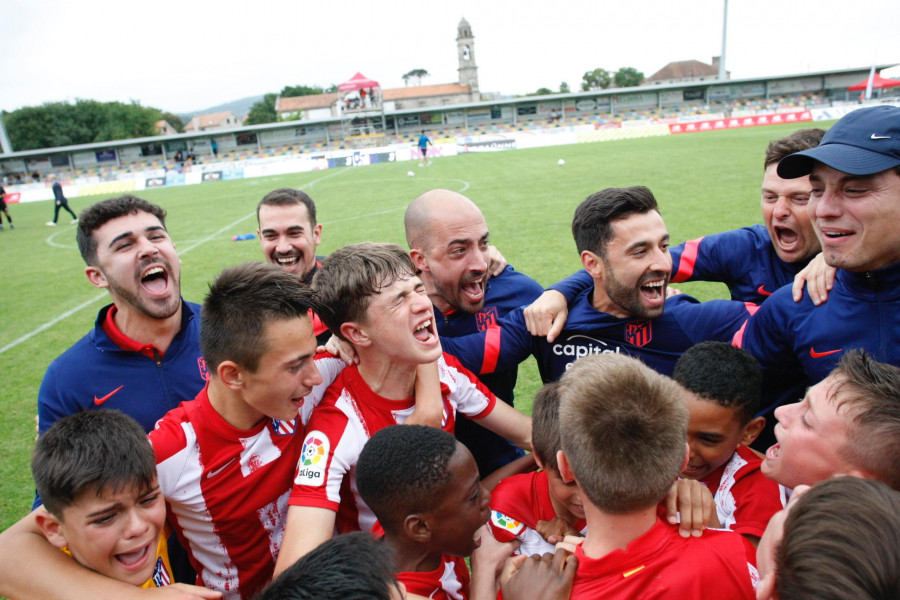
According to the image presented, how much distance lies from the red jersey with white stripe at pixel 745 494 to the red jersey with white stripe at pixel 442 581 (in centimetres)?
107

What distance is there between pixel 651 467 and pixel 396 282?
138cm

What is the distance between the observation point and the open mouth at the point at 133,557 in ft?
6.57

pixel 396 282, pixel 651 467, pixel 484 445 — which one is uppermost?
pixel 396 282

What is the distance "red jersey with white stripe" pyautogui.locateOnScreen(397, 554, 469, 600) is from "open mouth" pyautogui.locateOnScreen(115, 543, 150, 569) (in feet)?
3.11

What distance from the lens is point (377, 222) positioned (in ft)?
50.9

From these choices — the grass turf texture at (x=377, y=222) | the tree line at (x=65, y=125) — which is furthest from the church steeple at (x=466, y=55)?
the grass turf texture at (x=377, y=222)

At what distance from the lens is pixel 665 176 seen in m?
18.0

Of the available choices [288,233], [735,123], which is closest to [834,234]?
[288,233]

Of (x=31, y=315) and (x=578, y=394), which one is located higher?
(x=578, y=394)

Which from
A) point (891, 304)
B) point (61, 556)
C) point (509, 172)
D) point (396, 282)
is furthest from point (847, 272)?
point (509, 172)

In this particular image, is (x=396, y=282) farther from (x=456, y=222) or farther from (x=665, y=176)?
(x=665, y=176)

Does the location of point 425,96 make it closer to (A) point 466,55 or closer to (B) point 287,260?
(A) point 466,55

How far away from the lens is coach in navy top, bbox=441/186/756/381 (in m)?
2.98

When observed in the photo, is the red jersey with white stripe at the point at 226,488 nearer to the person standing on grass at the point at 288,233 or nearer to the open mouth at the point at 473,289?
the open mouth at the point at 473,289
